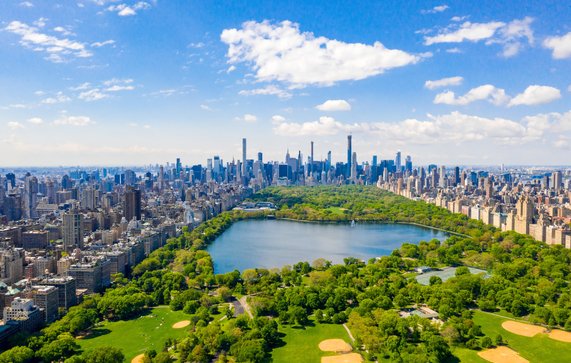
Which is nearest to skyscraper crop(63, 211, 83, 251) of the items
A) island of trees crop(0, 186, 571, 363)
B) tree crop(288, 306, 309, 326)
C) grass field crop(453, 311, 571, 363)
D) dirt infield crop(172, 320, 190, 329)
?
island of trees crop(0, 186, 571, 363)

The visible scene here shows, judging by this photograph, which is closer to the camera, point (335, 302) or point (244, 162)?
point (335, 302)

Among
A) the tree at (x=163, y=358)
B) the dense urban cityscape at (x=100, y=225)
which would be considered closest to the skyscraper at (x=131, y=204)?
the dense urban cityscape at (x=100, y=225)

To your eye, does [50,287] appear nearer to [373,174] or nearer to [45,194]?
[45,194]

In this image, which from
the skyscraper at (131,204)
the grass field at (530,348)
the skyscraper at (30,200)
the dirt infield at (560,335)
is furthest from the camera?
the skyscraper at (30,200)

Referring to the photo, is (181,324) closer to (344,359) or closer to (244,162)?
(344,359)

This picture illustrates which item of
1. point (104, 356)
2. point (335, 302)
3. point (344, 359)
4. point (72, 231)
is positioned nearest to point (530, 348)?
point (344, 359)

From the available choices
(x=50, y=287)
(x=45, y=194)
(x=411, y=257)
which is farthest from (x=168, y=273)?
(x=45, y=194)

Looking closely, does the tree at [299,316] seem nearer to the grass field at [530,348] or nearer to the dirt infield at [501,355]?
the grass field at [530,348]
